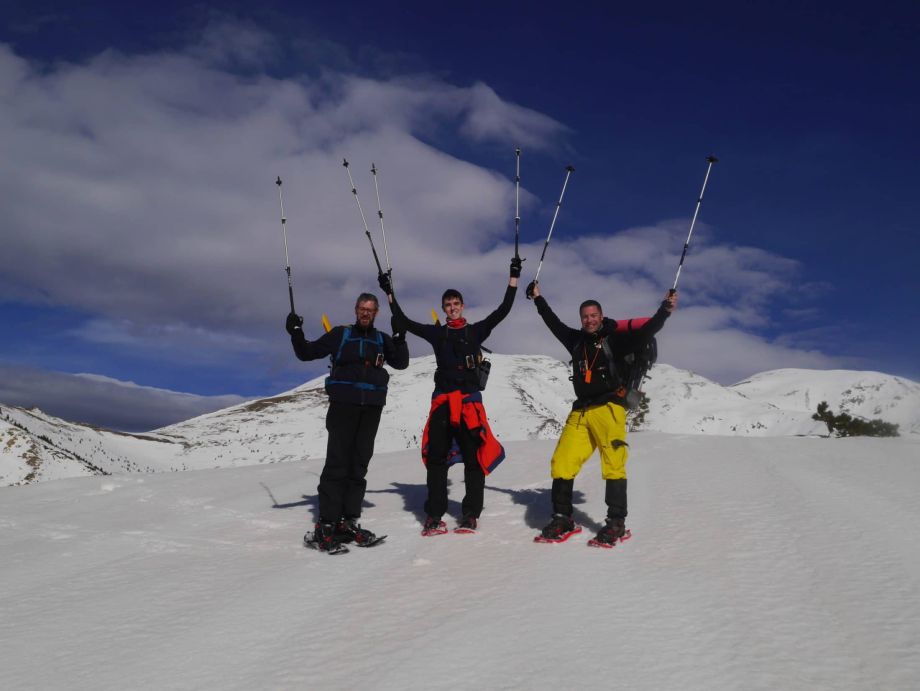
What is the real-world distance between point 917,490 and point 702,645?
15.8ft

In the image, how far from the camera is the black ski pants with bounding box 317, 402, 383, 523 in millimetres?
5652

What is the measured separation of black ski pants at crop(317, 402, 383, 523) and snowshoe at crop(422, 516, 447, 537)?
696mm

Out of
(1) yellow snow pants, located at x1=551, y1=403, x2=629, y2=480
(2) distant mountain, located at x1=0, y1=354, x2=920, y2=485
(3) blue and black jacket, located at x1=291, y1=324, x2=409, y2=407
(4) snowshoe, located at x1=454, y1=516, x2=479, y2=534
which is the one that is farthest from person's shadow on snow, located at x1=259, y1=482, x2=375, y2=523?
(2) distant mountain, located at x1=0, y1=354, x2=920, y2=485

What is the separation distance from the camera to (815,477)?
7145mm

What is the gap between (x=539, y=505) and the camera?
691 cm

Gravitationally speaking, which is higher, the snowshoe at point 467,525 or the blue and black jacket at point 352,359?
the blue and black jacket at point 352,359

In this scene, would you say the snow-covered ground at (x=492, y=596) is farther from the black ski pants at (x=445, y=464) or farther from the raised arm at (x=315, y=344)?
the raised arm at (x=315, y=344)

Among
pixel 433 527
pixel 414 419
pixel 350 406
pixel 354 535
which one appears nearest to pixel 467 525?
pixel 433 527

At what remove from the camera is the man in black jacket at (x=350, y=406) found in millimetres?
5648

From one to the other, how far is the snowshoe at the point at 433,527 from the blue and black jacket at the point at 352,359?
1286mm

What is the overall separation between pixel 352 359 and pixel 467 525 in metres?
2.03

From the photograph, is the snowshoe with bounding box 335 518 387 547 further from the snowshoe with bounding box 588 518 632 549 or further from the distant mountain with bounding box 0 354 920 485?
the distant mountain with bounding box 0 354 920 485

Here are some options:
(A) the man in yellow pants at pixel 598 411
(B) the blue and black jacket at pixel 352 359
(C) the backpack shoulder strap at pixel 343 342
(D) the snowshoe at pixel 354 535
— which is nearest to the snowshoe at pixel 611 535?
(A) the man in yellow pants at pixel 598 411

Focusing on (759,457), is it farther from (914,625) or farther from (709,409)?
(709,409)
